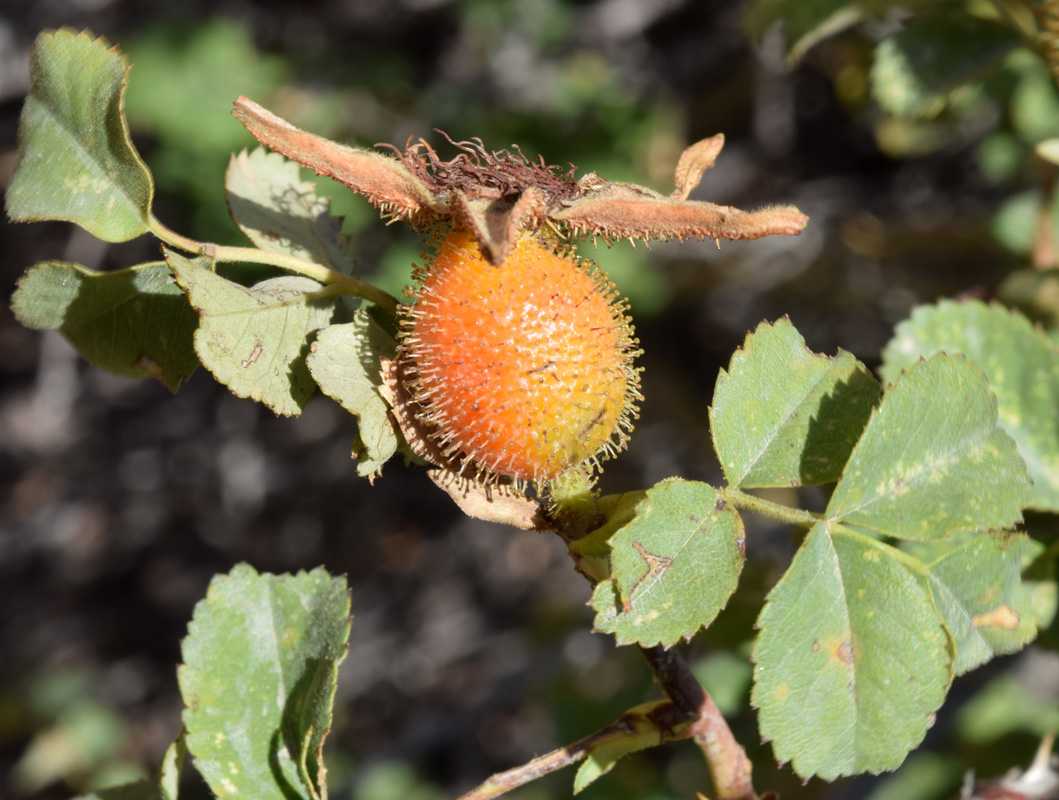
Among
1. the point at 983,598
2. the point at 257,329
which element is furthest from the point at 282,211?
the point at 983,598

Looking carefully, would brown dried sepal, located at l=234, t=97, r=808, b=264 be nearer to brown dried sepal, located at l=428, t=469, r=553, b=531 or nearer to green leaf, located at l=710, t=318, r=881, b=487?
green leaf, located at l=710, t=318, r=881, b=487

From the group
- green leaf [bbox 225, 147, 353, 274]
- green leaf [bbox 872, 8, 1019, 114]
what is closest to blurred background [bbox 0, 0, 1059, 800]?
green leaf [bbox 872, 8, 1019, 114]

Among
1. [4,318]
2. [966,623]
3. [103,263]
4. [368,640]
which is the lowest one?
[368,640]

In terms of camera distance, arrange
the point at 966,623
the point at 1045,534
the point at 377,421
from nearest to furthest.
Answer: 1. the point at 377,421
2. the point at 966,623
3. the point at 1045,534

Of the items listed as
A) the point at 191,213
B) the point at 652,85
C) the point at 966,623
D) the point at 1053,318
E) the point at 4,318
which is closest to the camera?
the point at 966,623

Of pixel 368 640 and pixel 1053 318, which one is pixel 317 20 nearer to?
pixel 368 640

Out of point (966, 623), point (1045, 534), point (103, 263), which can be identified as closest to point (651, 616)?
point (966, 623)
